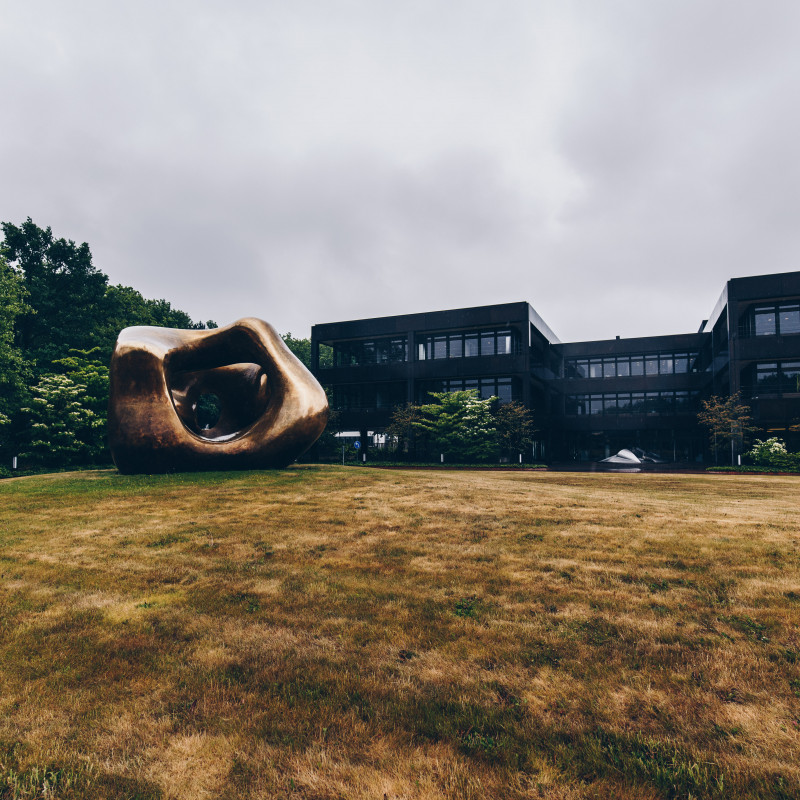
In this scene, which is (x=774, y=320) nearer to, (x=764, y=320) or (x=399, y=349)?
(x=764, y=320)

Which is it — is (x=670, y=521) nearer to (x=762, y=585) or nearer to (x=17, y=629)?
(x=762, y=585)

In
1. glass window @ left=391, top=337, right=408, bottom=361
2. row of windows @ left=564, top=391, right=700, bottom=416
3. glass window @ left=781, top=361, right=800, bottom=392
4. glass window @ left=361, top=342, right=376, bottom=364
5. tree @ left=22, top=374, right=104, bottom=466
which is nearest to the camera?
tree @ left=22, top=374, right=104, bottom=466

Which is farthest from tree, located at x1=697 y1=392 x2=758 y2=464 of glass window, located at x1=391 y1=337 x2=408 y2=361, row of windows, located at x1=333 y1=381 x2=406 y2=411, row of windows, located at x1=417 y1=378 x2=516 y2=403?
glass window, located at x1=391 y1=337 x2=408 y2=361

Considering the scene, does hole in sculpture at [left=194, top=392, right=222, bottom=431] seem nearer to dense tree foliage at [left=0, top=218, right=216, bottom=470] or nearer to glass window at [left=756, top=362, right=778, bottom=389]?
dense tree foliage at [left=0, top=218, right=216, bottom=470]

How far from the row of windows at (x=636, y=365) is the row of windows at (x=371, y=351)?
19.3m

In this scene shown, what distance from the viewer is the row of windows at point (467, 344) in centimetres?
4272

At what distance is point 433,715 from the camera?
3.02 metres

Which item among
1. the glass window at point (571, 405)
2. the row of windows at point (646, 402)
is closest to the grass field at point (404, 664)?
the row of windows at point (646, 402)

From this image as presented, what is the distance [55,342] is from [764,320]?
54217 mm

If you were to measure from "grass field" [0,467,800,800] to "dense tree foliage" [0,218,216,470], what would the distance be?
26.1m

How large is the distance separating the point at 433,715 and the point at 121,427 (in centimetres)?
1541

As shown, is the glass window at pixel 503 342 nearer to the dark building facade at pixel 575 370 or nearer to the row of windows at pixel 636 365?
the dark building facade at pixel 575 370

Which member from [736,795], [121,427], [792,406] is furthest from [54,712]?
[792,406]

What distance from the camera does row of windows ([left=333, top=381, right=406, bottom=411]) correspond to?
46.4 metres
